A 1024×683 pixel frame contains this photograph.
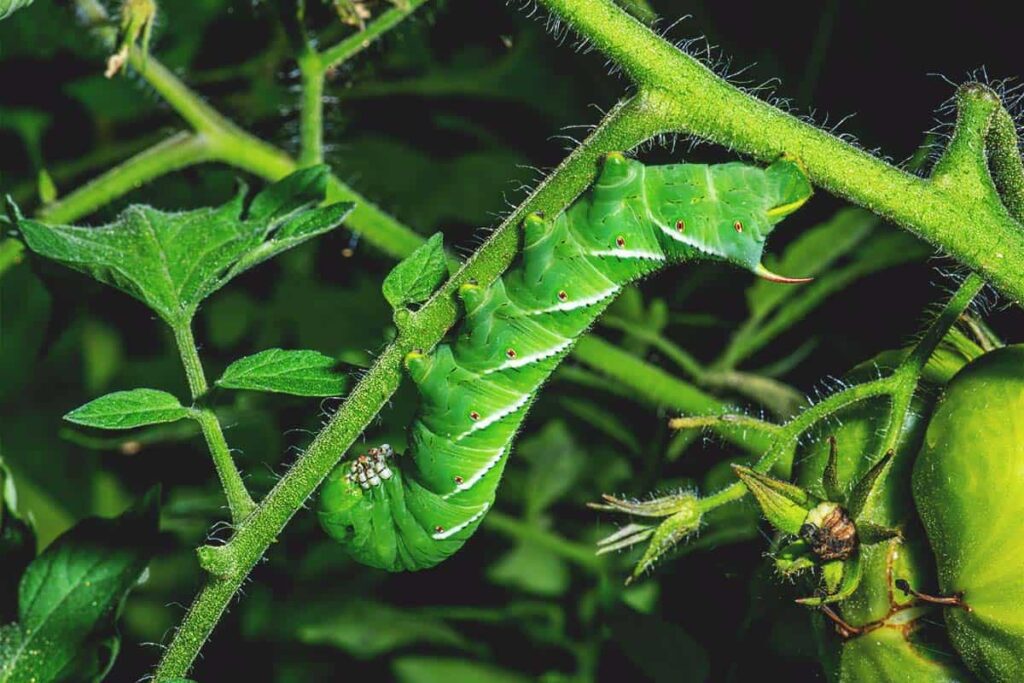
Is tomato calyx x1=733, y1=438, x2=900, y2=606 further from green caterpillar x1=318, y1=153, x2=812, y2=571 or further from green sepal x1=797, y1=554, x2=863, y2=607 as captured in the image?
green caterpillar x1=318, y1=153, x2=812, y2=571

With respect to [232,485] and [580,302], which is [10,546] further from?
[580,302]

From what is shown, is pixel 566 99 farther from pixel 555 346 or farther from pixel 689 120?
pixel 689 120

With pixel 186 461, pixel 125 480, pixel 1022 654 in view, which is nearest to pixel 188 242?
pixel 1022 654

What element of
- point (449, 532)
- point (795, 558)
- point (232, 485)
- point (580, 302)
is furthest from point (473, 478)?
point (795, 558)

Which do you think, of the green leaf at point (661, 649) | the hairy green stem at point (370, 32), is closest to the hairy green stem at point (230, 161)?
the hairy green stem at point (370, 32)

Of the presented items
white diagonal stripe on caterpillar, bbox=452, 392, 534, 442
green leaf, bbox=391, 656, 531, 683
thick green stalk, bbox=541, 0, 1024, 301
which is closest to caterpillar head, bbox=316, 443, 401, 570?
white diagonal stripe on caterpillar, bbox=452, 392, 534, 442

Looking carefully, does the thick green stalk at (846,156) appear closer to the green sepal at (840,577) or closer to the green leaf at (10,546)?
the green sepal at (840,577)
